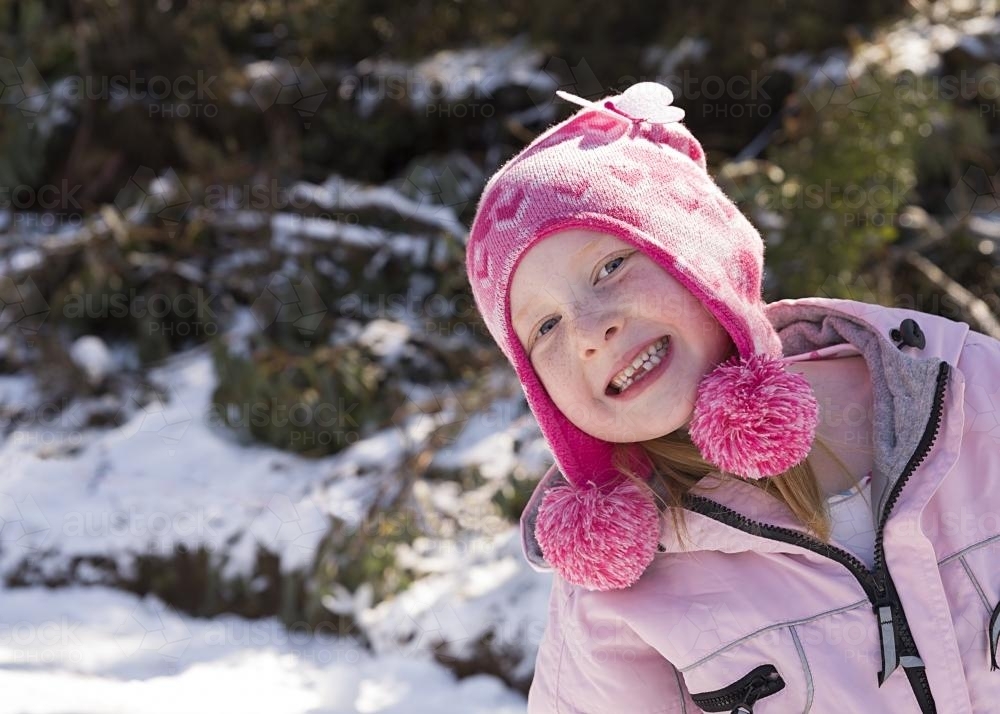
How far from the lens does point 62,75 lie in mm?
4586

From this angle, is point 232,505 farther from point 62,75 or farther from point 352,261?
point 62,75

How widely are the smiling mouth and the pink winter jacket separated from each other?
199 millimetres

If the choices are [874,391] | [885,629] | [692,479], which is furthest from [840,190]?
[885,629]

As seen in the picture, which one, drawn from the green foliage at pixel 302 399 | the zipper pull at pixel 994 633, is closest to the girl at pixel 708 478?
the zipper pull at pixel 994 633

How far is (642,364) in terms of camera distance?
4.04ft

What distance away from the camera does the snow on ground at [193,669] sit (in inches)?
92.8

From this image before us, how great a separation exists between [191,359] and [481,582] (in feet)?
6.06

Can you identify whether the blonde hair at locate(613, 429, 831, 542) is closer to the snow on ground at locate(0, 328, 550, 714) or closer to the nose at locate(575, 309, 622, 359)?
the nose at locate(575, 309, 622, 359)

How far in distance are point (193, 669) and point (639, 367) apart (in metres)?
1.85

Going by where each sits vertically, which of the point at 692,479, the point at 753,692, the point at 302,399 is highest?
the point at 692,479

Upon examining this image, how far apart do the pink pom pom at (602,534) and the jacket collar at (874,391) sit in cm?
5

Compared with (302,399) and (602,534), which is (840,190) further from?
(602,534)

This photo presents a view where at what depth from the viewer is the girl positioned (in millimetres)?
1210

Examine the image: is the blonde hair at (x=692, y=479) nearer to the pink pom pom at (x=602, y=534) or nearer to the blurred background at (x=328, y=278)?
the pink pom pom at (x=602, y=534)
